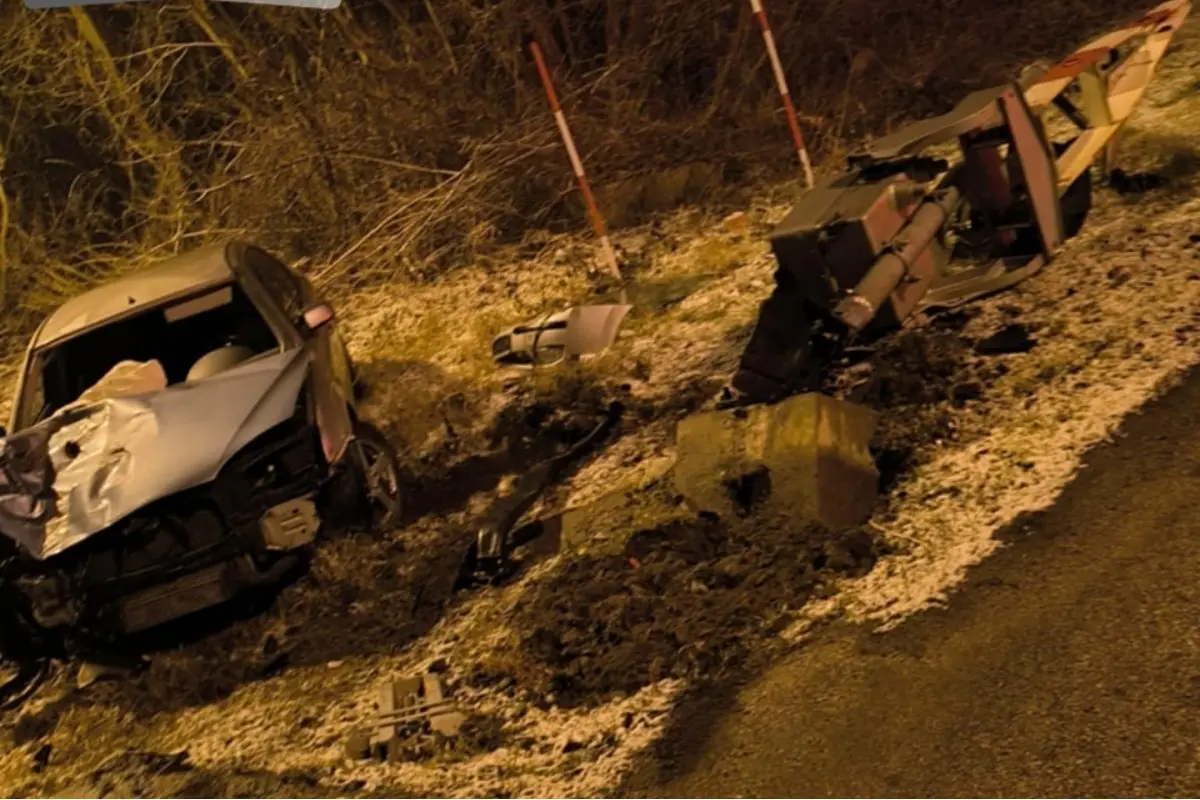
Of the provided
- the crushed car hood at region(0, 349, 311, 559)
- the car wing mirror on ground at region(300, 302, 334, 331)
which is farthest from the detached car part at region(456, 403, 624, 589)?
the car wing mirror on ground at region(300, 302, 334, 331)

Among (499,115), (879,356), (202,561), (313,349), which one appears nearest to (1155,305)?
(879,356)

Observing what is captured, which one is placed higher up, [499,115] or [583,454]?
[499,115]

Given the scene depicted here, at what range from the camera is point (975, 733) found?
12.2ft

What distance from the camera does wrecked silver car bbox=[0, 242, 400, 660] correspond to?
558cm

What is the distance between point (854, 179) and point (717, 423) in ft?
5.53

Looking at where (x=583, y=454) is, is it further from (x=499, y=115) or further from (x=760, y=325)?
(x=499, y=115)

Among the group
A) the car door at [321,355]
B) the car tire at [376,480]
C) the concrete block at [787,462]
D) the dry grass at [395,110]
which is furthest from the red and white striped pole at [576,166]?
the concrete block at [787,462]

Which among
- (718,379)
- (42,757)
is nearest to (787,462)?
(718,379)

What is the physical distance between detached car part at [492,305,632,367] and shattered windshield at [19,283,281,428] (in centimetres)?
207

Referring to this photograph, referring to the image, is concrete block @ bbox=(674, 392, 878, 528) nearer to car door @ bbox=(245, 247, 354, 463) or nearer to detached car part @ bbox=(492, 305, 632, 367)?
car door @ bbox=(245, 247, 354, 463)

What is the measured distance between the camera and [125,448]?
5.68 m

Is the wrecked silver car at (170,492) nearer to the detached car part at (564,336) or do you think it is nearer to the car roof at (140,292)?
the car roof at (140,292)

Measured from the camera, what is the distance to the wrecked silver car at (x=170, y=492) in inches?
220

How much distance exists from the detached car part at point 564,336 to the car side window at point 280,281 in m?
1.56
